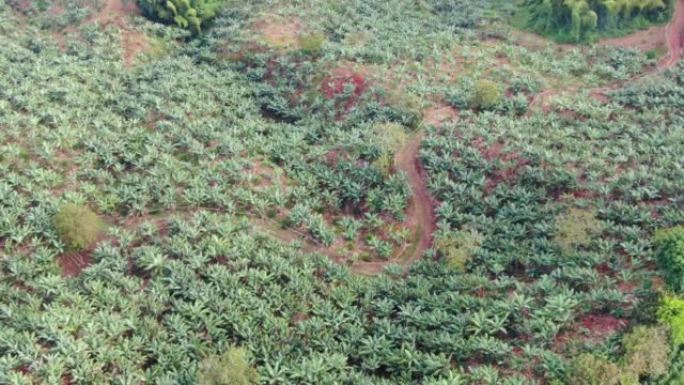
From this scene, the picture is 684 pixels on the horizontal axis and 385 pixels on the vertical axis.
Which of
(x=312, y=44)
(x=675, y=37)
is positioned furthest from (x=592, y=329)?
(x=675, y=37)

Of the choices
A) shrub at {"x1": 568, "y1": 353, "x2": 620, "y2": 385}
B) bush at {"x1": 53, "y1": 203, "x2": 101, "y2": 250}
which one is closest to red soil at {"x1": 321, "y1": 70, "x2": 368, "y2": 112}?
bush at {"x1": 53, "y1": 203, "x2": 101, "y2": 250}

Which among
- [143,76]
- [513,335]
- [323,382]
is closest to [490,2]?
[143,76]

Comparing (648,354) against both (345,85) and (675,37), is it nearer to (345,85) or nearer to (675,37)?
(345,85)

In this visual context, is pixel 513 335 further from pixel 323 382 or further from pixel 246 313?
pixel 246 313

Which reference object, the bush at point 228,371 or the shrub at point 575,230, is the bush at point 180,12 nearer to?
the shrub at point 575,230

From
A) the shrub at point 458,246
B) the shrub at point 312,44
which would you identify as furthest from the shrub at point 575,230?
the shrub at point 312,44
